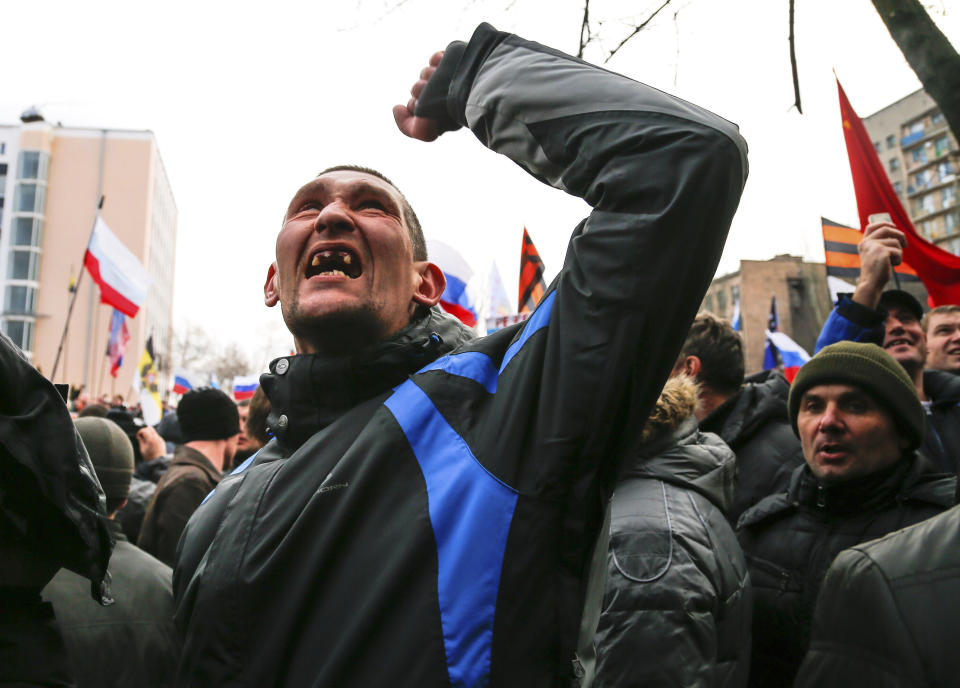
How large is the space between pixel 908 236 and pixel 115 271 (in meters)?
8.08

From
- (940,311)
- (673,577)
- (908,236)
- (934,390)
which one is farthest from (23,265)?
(673,577)

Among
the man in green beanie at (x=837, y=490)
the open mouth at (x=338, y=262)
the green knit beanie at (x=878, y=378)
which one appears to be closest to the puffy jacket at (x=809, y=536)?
the man in green beanie at (x=837, y=490)

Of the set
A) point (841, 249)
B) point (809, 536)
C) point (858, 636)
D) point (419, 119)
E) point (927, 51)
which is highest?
point (927, 51)

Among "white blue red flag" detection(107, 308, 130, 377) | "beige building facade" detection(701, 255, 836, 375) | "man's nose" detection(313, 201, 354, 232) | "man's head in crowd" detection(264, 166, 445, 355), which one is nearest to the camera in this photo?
"man's head in crowd" detection(264, 166, 445, 355)

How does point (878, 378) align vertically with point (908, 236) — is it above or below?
below

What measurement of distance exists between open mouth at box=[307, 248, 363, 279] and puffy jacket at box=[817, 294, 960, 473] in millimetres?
2171

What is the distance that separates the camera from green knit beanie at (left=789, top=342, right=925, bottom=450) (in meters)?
2.68

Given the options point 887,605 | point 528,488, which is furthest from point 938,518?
point 528,488

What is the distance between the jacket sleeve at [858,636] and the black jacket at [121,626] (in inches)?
70.6

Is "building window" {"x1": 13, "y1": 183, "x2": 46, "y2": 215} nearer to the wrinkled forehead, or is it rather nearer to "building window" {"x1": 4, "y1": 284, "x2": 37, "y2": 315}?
"building window" {"x1": 4, "y1": 284, "x2": 37, "y2": 315}

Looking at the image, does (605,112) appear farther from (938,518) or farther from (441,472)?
(938,518)

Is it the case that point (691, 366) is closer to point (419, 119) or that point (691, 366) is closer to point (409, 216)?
point (409, 216)

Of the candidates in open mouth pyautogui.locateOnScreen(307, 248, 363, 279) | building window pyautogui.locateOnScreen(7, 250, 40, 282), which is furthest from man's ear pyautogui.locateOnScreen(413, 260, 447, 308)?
building window pyautogui.locateOnScreen(7, 250, 40, 282)

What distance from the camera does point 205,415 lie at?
474cm
